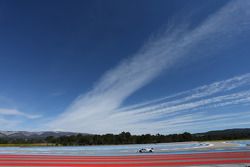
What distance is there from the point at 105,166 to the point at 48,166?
12.6ft

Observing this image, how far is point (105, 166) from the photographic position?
17969mm

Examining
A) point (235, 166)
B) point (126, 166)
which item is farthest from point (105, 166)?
point (235, 166)

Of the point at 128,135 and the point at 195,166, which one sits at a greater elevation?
the point at 128,135

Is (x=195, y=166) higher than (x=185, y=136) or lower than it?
lower

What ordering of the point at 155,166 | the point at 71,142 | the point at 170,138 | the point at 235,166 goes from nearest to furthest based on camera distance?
the point at 235,166
the point at 155,166
the point at 71,142
the point at 170,138

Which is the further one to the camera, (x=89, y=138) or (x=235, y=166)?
(x=89, y=138)

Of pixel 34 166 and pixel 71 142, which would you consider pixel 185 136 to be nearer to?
pixel 71 142

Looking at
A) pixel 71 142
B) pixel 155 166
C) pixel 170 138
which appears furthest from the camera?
pixel 170 138

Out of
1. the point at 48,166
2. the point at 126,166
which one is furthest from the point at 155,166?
the point at 48,166

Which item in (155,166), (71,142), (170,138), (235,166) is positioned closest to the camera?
(235,166)

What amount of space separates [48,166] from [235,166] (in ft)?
38.4

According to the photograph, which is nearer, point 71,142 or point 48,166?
point 48,166

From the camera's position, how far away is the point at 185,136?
8844cm

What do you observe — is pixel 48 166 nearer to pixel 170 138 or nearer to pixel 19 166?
pixel 19 166
